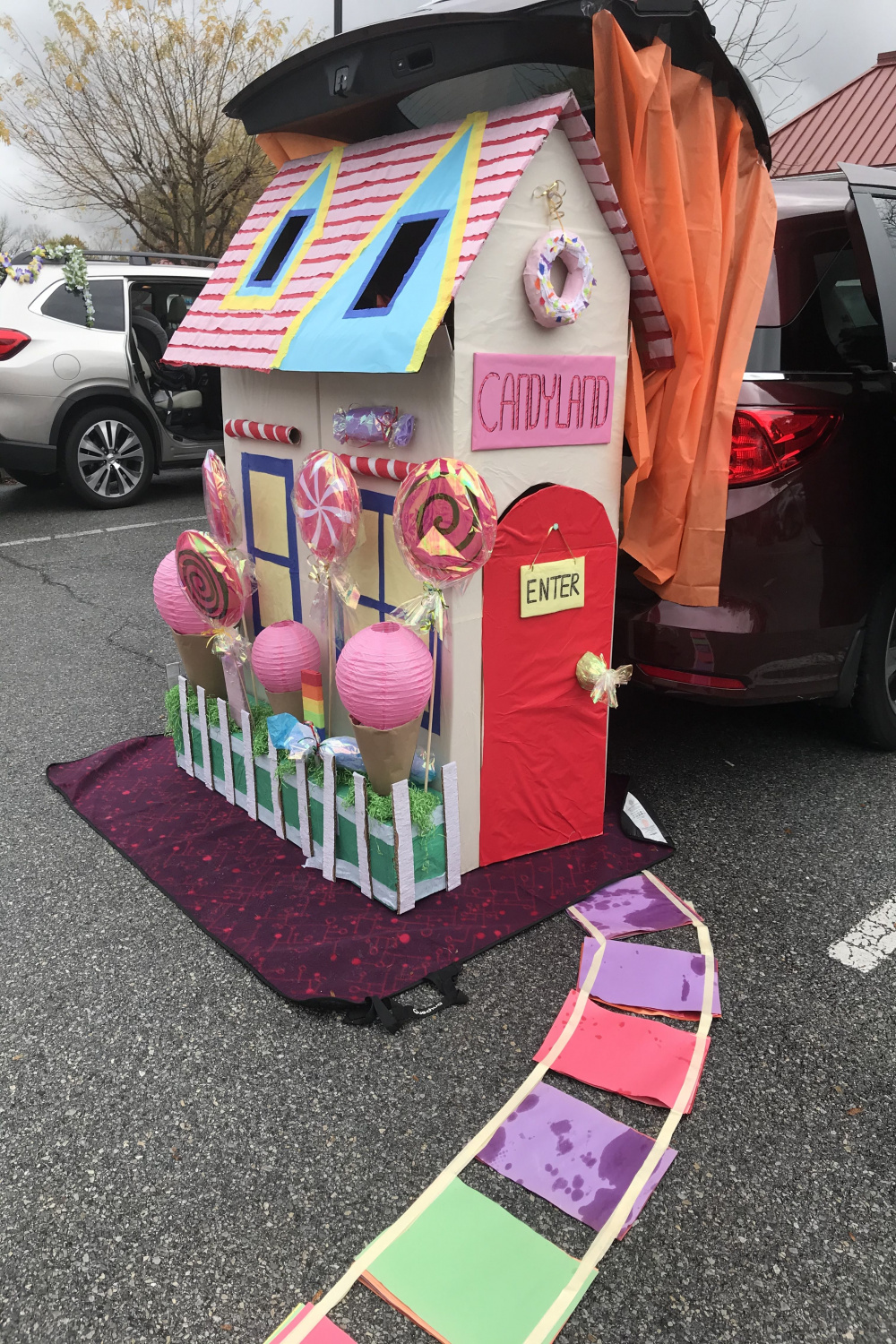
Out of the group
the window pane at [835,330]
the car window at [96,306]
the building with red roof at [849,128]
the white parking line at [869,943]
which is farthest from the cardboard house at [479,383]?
the building with red roof at [849,128]

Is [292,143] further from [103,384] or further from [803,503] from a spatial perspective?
[103,384]

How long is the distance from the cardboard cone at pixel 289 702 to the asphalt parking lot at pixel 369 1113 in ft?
2.27

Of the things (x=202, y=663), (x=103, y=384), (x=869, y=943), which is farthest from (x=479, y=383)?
(x=103, y=384)

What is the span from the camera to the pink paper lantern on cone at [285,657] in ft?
9.61

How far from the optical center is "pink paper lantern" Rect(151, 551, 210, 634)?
316 centimetres

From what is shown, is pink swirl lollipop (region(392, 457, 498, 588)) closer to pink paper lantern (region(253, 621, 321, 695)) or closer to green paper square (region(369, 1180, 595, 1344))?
pink paper lantern (region(253, 621, 321, 695))

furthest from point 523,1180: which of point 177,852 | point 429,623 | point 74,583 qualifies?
point 74,583

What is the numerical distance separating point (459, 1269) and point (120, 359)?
24.0 feet

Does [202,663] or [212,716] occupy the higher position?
[202,663]

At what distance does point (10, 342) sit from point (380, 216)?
545cm

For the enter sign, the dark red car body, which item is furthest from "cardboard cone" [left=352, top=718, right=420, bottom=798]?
the dark red car body

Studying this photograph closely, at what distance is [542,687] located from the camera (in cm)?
278

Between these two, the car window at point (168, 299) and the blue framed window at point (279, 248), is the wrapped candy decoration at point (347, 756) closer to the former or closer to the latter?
the blue framed window at point (279, 248)

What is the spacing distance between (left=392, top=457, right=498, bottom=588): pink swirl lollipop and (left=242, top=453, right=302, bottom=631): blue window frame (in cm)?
77
